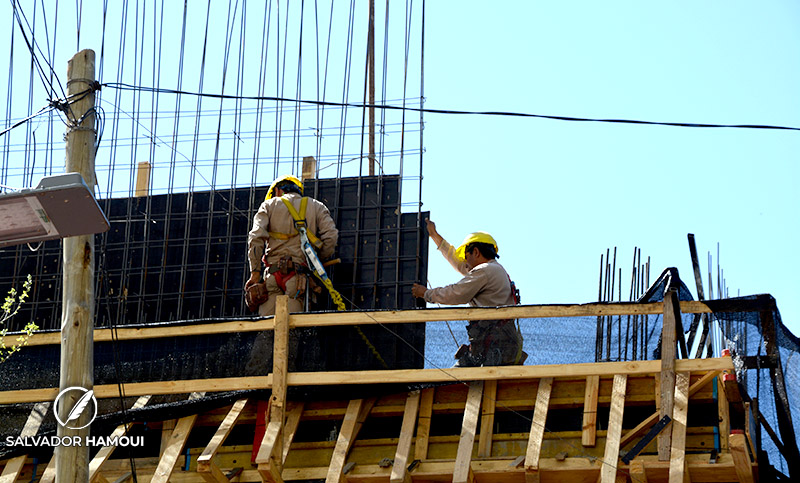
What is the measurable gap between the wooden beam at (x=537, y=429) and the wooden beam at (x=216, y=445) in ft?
9.27

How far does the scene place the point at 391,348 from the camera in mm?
11469

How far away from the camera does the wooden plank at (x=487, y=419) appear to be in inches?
424

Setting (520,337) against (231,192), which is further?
(231,192)

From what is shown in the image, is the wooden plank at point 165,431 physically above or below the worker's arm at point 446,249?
below

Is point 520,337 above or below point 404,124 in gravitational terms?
below

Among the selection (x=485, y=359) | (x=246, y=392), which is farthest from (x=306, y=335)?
(x=485, y=359)

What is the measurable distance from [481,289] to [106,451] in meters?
4.12

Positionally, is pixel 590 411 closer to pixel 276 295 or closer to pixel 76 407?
pixel 276 295

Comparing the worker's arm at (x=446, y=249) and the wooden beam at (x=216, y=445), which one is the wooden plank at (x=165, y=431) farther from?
the worker's arm at (x=446, y=249)

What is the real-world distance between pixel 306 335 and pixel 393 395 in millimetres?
1067

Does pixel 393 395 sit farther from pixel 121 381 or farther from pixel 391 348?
pixel 121 381

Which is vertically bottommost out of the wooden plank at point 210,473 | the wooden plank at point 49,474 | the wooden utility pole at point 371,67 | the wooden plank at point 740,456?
the wooden plank at point 49,474

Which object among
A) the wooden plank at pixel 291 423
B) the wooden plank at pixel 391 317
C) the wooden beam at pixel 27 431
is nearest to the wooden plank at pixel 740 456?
the wooden plank at pixel 391 317

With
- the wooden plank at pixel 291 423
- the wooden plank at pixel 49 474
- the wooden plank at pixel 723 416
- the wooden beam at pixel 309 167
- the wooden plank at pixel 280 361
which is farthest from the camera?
the wooden beam at pixel 309 167
